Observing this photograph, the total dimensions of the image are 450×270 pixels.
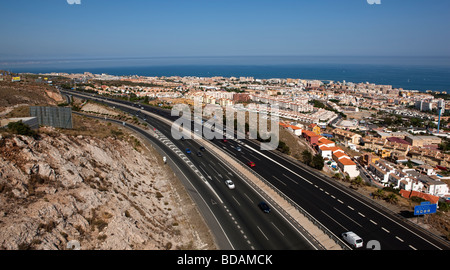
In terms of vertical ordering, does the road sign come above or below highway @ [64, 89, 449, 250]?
above

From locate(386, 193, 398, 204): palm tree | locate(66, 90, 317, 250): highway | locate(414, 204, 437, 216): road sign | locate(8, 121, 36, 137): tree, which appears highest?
locate(8, 121, 36, 137): tree

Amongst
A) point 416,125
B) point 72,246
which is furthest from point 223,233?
point 416,125

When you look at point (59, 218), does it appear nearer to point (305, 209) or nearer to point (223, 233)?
point (223, 233)

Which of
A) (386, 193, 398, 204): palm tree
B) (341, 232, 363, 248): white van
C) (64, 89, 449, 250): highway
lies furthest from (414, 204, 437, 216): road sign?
→ (341, 232, 363, 248): white van

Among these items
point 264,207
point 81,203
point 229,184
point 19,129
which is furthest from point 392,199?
point 19,129

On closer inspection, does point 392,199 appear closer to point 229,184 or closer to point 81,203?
point 229,184

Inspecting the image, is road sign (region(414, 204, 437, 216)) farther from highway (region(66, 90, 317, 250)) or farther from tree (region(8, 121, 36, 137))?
tree (region(8, 121, 36, 137))

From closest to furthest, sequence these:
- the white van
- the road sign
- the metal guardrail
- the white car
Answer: the white van
the metal guardrail
the road sign
the white car
